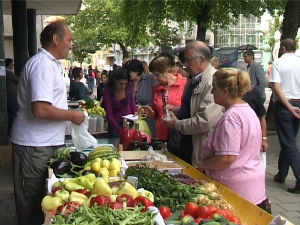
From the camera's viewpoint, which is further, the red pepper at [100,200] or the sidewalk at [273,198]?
the sidewalk at [273,198]

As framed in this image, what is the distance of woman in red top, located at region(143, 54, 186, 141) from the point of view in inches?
214

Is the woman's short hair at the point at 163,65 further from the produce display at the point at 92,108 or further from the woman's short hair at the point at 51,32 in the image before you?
the produce display at the point at 92,108

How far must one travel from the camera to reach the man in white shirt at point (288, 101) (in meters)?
6.80

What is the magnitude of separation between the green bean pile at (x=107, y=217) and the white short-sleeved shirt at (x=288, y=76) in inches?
189

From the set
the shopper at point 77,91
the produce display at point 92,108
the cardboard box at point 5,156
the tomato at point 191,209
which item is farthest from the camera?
the shopper at point 77,91

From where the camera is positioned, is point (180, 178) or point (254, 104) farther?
point (254, 104)

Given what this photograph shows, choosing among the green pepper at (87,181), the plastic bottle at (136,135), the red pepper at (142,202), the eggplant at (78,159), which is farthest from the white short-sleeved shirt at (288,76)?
the red pepper at (142,202)

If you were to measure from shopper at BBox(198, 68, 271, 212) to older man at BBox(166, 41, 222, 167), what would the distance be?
0.53 metres

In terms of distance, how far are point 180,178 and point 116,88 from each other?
9.60 ft

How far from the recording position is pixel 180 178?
382 centimetres

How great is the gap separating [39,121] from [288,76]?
418cm

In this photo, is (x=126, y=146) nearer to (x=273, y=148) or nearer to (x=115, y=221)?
(x=115, y=221)

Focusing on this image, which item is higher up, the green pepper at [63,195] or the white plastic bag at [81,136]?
the white plastic bag at [81,136]

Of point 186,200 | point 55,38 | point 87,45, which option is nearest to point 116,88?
point 55,38
